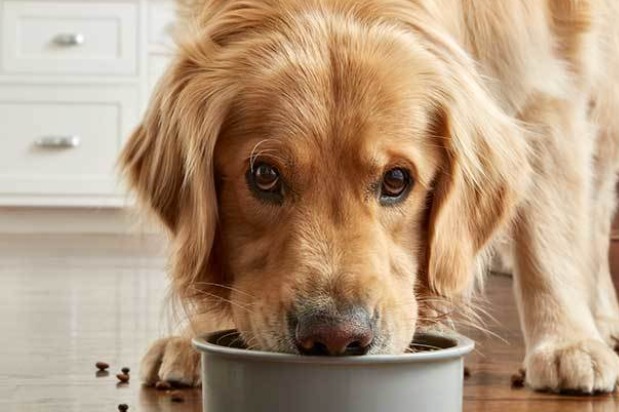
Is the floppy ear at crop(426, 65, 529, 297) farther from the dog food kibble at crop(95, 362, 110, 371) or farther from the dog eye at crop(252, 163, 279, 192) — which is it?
the dog food kibble at crop(95, 362, 110, 371)

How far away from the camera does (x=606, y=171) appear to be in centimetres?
278

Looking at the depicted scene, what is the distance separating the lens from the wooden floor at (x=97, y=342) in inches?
74.3

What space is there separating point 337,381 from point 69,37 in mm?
4568

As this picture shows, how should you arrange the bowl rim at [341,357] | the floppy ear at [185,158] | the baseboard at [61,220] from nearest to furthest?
the bowl rim at [341,357], the floppy ear at [185,158], the baseboard at [61,220]

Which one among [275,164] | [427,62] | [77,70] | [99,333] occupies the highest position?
[77,70]

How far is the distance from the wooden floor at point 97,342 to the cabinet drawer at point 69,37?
1.43 m

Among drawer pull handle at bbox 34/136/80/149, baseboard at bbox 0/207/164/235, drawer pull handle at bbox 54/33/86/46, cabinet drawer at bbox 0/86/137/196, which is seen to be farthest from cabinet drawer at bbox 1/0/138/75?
baseboard at bbox 0/207/164/235

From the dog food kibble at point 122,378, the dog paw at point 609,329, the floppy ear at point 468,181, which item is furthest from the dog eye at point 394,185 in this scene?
the dog paw at point 609,329

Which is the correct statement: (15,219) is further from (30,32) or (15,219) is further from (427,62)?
(427,62)

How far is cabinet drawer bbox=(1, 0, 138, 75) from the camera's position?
566 cm

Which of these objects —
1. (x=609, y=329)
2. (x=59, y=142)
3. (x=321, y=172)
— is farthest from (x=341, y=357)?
(x=59, y=142)

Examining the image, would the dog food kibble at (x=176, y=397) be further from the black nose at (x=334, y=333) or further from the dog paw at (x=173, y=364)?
the black nose at (x=334, y=333)

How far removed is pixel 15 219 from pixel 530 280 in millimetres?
4114

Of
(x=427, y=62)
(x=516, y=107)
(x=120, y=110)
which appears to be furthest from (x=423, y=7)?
(x=120, y=110)
